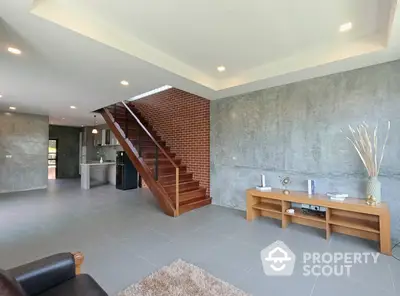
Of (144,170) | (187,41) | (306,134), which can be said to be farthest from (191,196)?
(187,41)

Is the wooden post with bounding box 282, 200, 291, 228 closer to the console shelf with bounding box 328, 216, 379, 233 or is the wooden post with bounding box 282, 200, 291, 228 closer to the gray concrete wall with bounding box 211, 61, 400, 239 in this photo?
the gray concrete wall with bounding box 211, 61, 400, 239

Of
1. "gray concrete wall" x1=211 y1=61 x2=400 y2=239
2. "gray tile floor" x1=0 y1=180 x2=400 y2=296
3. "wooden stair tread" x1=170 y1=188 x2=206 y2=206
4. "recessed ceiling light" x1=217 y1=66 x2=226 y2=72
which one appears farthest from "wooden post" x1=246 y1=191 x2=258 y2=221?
"recessed ceiling light" x1=217 y1=66 x2=226 y2=72

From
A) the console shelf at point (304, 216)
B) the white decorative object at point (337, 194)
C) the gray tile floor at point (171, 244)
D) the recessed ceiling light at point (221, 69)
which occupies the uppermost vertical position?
the recessed ceiling light at point (221, 69)

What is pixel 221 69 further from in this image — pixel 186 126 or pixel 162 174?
pixel 162 174

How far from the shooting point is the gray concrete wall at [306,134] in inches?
123

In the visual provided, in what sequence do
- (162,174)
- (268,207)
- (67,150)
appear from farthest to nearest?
(67,150) → (162,174) → (268,207)

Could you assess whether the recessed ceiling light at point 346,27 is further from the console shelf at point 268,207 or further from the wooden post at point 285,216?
the console shelf at point 268,207

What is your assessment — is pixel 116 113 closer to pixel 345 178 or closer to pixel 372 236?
pixel 345 178

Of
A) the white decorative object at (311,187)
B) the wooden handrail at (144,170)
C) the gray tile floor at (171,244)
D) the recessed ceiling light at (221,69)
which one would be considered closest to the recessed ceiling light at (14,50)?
the gray tile floor at (171,244)

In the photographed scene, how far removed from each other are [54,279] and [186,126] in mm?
4779

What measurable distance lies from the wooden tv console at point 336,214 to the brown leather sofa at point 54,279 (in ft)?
10.0

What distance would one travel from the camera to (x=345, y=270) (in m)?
2.37

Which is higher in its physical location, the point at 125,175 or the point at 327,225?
the point at 125,175

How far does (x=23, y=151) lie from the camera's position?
7199 mm
